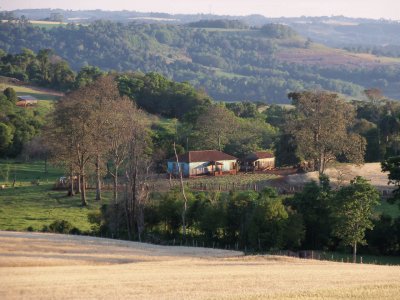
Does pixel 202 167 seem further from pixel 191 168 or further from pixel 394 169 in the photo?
pixel 394 169

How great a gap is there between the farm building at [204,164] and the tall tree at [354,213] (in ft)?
99.0

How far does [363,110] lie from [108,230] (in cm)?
5568

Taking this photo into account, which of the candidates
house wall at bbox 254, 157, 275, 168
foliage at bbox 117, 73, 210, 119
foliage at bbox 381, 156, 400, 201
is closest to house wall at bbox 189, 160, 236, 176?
house wall at bbox 254, 157, 275, 168

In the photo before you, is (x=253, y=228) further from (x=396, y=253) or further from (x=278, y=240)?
(x=396, y=253)

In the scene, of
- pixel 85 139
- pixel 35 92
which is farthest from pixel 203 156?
pixel 35 92

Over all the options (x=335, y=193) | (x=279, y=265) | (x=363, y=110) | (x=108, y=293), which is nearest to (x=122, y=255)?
(x=279, y=265)

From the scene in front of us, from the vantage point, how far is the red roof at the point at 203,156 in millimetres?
70312

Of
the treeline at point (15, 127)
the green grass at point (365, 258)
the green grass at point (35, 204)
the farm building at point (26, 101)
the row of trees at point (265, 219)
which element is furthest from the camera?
the farm building at point (26, 101)

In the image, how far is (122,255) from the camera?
36.3 m

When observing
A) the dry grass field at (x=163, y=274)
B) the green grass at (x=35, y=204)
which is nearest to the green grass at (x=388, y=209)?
the dry grass field at (x=163, y=274)

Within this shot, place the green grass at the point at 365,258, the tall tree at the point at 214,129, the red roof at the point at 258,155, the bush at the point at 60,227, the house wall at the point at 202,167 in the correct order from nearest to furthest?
the green grass at the point at 365,258
the bush at the point at 60,227
the house wall at the point at 202,167
the red roof at the point at 258,155
the tall tree at the point at 214,129

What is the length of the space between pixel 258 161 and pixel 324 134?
29.4 ft

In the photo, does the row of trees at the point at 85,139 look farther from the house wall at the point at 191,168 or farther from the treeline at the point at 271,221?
the treeline at the point at 271,221

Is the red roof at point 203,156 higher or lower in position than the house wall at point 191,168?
higher
